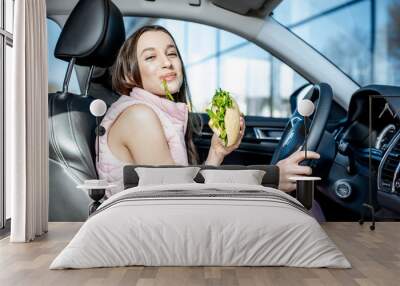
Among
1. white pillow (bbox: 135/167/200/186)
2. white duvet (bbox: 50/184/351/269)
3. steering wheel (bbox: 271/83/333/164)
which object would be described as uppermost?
steering wheel (bbox: 271/83/333/164)

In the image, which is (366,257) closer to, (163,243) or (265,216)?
(265,216)

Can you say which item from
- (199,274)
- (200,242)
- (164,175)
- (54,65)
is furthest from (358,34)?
(199,274)

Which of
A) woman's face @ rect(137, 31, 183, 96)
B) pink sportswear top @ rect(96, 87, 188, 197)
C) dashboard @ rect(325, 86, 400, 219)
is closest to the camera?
dashboard @ rect(325, 86, 400, 219)

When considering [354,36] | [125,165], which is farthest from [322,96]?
[125,165]

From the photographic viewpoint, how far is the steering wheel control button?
6.14 m

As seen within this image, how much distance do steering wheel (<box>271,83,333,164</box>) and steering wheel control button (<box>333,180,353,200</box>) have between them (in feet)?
1.74

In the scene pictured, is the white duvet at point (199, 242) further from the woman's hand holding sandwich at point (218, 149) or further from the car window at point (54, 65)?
the car window at point (54, 65)

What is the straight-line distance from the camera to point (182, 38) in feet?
20.9

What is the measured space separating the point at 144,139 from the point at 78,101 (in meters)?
0.79

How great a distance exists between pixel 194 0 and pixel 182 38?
0.41 m

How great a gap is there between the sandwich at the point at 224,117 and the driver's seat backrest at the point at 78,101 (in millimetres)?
1158

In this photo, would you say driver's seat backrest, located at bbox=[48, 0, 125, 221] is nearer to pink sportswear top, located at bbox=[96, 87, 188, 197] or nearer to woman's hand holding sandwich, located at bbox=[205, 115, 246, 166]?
pink sportswear top, located at bbox=[96, 87, 188, 197]

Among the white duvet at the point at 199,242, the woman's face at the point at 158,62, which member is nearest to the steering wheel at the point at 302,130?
the woman's face at the point at 158,62

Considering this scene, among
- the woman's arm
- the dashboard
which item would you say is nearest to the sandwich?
the woman's arm
